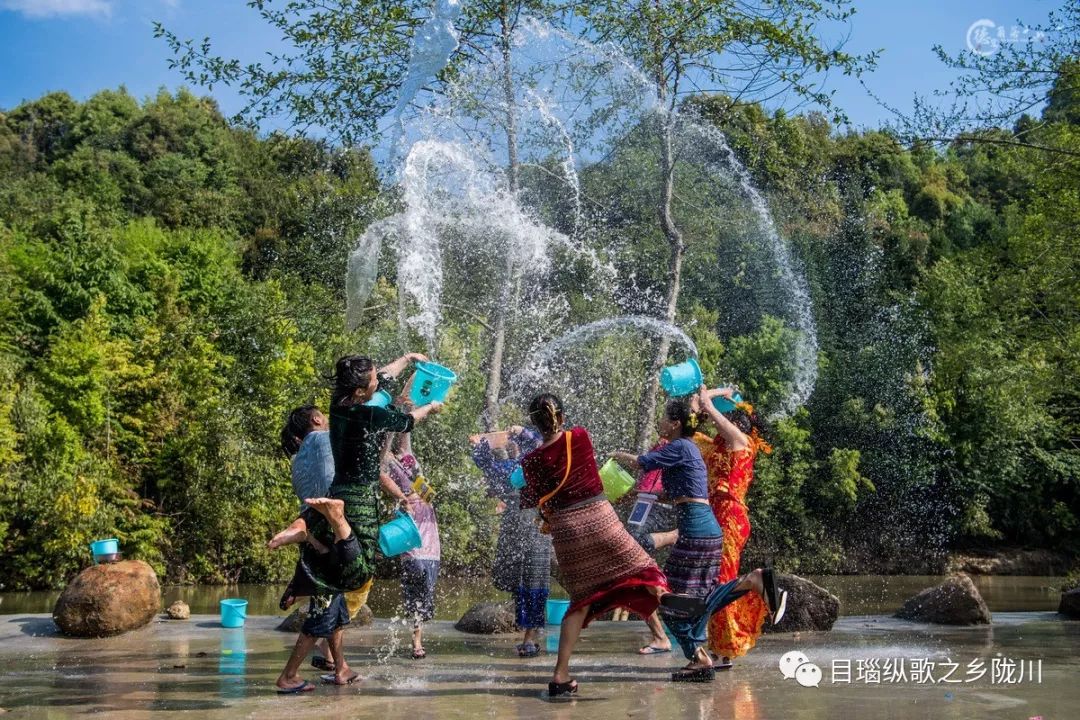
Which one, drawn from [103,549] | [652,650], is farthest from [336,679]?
[103,549]

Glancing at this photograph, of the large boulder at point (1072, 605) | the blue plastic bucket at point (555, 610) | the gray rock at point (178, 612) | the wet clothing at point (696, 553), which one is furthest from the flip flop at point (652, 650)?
the large boulder at point (1072, 605)

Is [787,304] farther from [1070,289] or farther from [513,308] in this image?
[513,308]

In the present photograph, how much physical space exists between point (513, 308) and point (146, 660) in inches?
212

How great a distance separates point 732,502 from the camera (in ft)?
23.7

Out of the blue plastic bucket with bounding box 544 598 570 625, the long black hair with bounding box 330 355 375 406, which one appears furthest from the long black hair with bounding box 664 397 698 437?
the blue plastic bucket with bounding box 544 598 570 625

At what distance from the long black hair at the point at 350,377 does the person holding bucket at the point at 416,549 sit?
1.54 m

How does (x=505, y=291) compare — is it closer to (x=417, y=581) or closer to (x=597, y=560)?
(x=417, y=581)

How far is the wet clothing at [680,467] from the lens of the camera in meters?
6.57

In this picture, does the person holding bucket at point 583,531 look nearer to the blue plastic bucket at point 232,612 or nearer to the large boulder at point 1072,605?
the blue plastic bucket at point 232,612

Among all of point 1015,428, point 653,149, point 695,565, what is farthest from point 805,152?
point 1015,428

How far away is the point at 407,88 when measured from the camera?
11609 millimetres

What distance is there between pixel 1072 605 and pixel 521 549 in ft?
19.6

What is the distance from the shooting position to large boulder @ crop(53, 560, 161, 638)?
8.76 m

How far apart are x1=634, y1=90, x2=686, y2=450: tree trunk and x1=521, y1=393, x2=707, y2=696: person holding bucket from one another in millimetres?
5843
